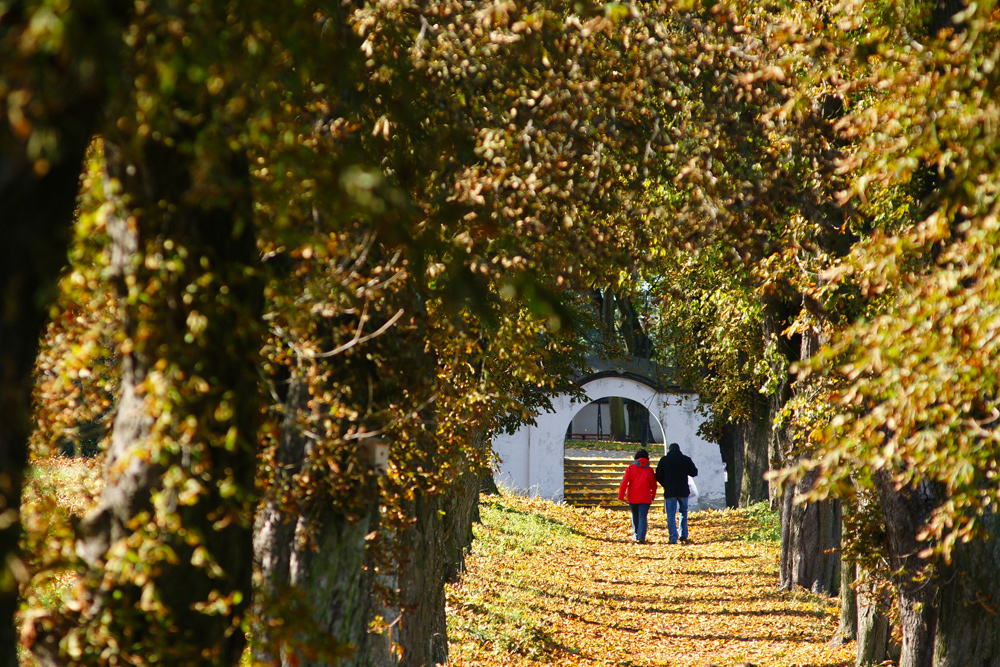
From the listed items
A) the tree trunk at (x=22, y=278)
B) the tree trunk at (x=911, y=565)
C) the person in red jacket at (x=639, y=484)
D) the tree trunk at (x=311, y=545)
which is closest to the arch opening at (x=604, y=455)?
the person in red jacket at (x=639, y=484)

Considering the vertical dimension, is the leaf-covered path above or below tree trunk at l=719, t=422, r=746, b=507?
below

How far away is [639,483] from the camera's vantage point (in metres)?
18.4

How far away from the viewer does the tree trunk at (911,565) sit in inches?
260

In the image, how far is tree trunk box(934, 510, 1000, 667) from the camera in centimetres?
623

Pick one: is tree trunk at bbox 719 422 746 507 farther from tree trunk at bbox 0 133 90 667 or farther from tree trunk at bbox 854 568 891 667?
tree trunk at bbox 0 133 90 667

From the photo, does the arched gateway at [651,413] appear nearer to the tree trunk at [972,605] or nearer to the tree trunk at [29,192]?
the tree trunk at [972,605]

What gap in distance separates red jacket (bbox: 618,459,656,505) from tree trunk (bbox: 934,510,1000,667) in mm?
11447

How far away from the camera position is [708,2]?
20.1 feet

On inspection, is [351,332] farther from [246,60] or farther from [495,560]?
[495,560]

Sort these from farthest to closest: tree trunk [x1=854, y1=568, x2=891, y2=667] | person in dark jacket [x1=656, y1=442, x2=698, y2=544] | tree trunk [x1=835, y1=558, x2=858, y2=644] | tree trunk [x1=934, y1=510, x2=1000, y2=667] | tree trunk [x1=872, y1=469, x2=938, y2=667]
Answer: person in dark jacket [x1=656, y1=442, x2=698, y2=544] < tree trunk [x1=835, y1=558, x2=858, y2=644] < tree trunk [x1=854, y1=568, x2=891, y2=667] < tree trunk [x1=872, y1=469, x2=938, y2=667] < tree trunk [x1=934, y1=510, x2=1000, y2=667]

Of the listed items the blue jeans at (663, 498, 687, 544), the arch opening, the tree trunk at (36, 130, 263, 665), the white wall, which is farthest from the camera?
the white wall

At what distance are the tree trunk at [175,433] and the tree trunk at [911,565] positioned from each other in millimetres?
4794

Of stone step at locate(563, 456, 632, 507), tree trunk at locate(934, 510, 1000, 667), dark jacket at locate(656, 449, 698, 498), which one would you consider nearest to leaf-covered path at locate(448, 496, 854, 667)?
dark jacket at locate(656, 449, 698, 498)

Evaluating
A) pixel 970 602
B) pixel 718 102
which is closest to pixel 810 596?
pixel 970 602
